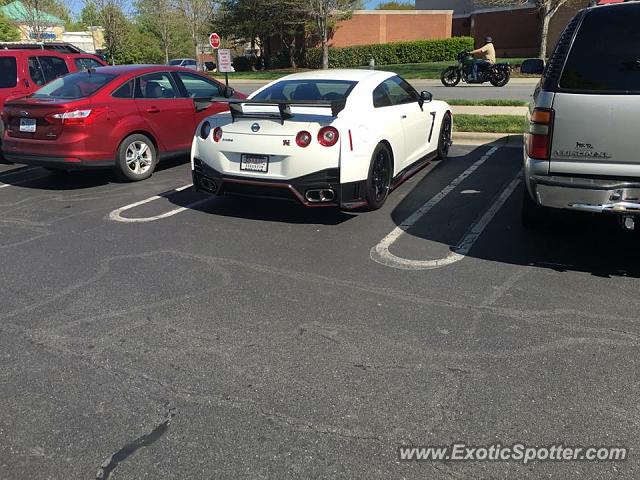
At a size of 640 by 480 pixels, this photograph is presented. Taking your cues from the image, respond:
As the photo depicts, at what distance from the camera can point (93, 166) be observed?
7.28 m

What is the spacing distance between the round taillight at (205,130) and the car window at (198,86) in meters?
2.98

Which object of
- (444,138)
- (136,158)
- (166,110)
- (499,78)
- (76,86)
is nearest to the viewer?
(76,86)

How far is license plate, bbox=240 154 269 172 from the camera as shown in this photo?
18.3 feet

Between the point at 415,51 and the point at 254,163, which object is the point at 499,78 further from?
the point at 415,51

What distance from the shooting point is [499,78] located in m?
20.4

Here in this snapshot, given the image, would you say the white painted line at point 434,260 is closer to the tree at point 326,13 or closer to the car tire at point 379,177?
the car tire at point 379,177

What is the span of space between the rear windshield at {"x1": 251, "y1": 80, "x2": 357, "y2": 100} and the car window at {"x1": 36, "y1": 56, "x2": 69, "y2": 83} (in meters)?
5.13

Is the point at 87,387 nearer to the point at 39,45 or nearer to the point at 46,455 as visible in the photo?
the point at 46,455

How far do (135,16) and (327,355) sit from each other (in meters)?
53.6

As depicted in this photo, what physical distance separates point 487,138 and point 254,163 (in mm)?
5838

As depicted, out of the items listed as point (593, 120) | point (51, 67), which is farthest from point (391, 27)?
point (593, 120)

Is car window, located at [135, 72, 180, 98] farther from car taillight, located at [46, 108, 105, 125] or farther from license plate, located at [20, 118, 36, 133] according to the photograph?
license plate, located at [20, 118, 36, 133]

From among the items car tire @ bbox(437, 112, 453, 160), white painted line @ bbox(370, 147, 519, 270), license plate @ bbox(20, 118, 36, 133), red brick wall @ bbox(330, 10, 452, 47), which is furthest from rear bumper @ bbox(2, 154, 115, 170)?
red brick wall @ bbox(330, 10, 452, 47)

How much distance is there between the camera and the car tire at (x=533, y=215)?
514 centimetres
